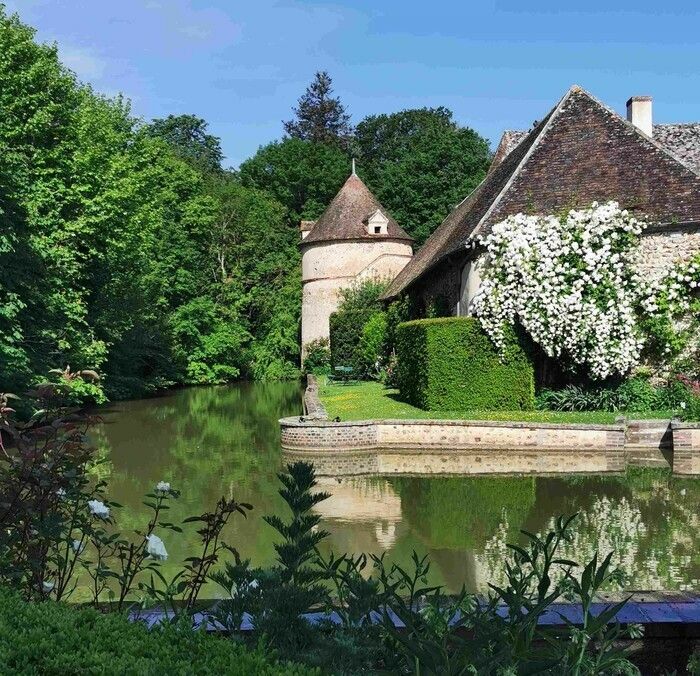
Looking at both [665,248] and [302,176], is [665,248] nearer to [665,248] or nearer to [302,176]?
[665,248]

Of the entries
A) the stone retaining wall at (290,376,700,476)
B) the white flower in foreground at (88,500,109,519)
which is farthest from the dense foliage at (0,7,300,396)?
the white flower in foreground at (88,500,109,519)

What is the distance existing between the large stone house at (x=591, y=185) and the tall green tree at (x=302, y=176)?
34026 millimetres

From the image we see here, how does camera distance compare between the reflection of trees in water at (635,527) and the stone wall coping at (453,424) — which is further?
the stone wall coping at (453,424)

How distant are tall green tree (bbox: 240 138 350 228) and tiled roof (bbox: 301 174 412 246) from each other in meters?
14.2

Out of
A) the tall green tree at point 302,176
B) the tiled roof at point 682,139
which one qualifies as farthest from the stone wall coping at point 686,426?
the tall green tree at point 302,176

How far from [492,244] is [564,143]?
159 inches

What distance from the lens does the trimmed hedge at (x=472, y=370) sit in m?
17.7

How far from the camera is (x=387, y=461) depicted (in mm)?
15031

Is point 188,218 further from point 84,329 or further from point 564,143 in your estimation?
point 564,143

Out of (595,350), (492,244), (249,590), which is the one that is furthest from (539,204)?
(249,590)

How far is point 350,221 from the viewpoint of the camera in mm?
38688

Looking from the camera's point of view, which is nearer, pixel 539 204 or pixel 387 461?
pixel 387 461

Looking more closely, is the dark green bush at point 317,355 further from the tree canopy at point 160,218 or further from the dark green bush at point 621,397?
the dark green bush at point 621,397

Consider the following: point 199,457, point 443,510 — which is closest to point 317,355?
point 199,457
